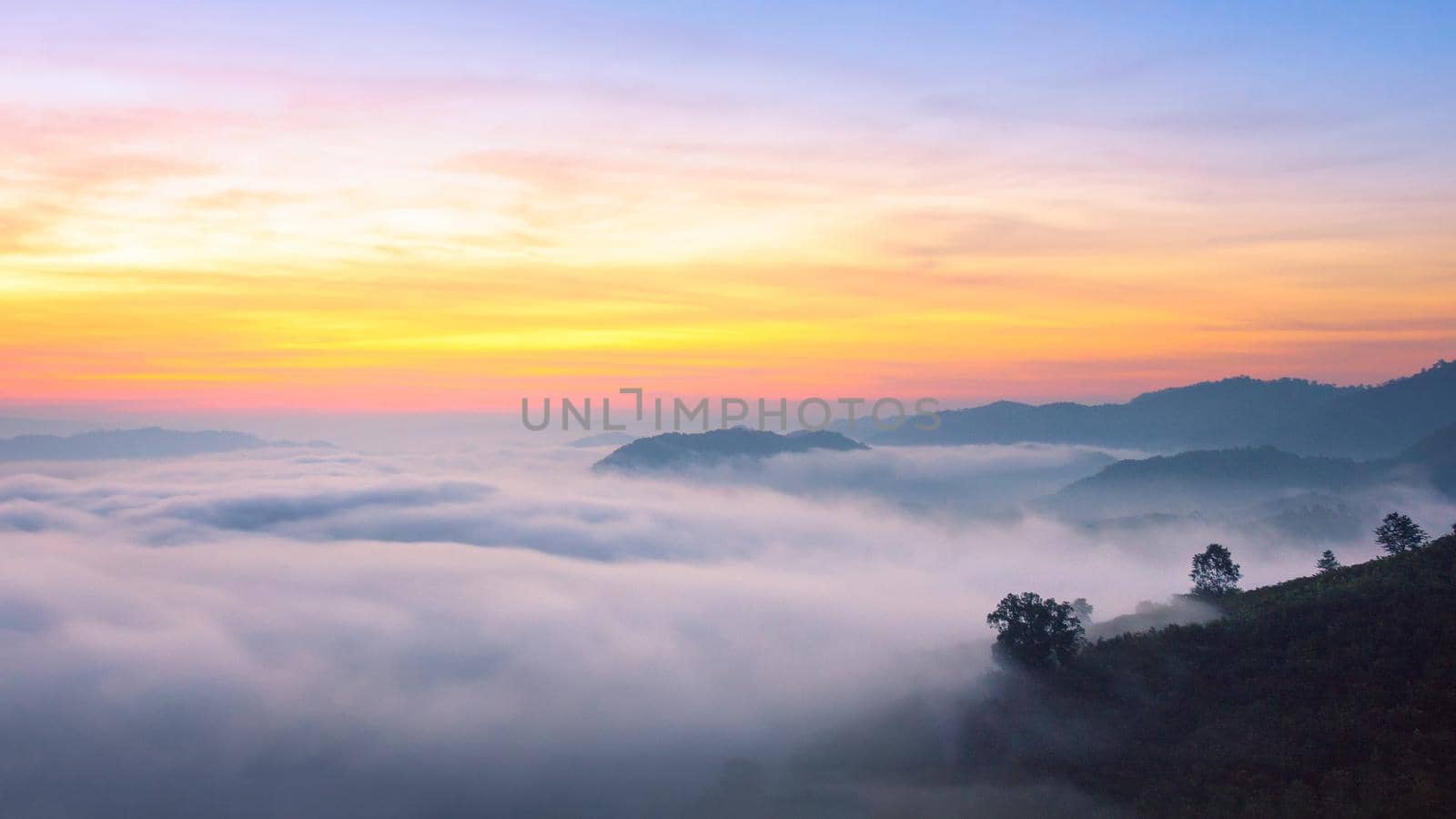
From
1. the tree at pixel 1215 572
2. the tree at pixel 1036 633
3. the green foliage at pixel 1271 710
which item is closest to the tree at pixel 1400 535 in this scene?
the tree at pixel 1215 572

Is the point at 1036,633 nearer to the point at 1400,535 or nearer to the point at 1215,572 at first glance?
the point at 1215,572

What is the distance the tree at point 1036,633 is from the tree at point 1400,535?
45.8 metres

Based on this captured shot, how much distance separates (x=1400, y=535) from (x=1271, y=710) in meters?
53.7

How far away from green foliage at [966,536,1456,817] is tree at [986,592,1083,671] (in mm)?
2192

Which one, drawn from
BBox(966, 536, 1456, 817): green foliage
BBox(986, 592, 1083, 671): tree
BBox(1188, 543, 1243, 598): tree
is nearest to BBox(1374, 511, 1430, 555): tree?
BBox(1188, 543, 1243, 598): tree

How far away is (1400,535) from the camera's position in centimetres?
10488

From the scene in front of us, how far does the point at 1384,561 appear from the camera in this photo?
9131cm

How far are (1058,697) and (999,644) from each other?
11158 millimetres

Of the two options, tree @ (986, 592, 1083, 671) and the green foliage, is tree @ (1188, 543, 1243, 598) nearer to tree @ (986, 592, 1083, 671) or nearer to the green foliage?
the green foliage

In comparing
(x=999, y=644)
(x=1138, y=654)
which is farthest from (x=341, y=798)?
(x=1138, y=654)

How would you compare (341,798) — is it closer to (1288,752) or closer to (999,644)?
(999,644)

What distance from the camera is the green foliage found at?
58.4 meters

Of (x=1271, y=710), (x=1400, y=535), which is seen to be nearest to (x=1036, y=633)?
(x=1271, y=710)

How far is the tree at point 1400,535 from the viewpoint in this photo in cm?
10319
